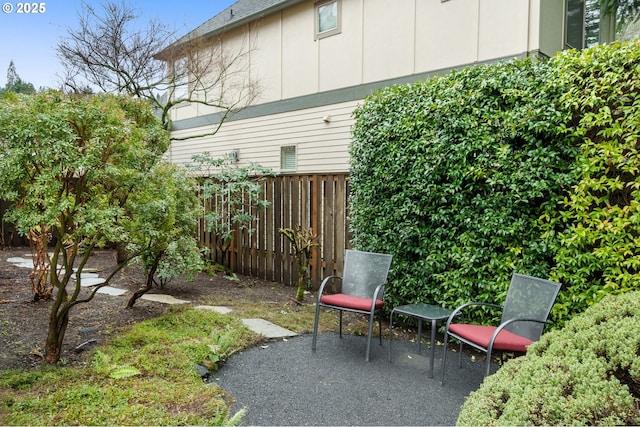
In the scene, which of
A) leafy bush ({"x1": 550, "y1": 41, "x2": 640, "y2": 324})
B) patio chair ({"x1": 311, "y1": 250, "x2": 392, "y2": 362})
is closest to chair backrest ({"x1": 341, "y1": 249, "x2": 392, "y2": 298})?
patio chair ({"x1": 311, "y1": 250, "x2": 392, "y2": 362})

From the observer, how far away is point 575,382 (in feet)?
5.15

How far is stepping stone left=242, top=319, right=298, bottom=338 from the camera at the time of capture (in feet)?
13.6

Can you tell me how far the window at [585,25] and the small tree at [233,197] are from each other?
5.61m

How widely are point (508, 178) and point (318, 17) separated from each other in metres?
6.60

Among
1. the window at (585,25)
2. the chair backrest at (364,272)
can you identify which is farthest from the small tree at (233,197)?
the window at (585,25)

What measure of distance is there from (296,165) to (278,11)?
354cm

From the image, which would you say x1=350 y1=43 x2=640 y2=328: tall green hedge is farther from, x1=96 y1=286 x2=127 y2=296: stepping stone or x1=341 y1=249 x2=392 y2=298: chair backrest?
x1=96 y1=286 x2=127 y2=296: stepping stone

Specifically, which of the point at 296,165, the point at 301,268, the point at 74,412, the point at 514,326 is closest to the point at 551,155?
the point at 514,326

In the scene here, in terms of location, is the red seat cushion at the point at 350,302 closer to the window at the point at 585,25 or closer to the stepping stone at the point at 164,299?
the stepping stone at the point at 164,299

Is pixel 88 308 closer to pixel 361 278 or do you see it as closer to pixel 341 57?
pixel 361 278

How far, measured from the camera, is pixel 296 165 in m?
9.09

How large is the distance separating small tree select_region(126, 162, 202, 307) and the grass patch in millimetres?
853

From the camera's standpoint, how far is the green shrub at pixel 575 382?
4.71 ft

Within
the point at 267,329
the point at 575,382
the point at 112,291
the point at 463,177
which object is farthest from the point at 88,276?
the point at 575,382
